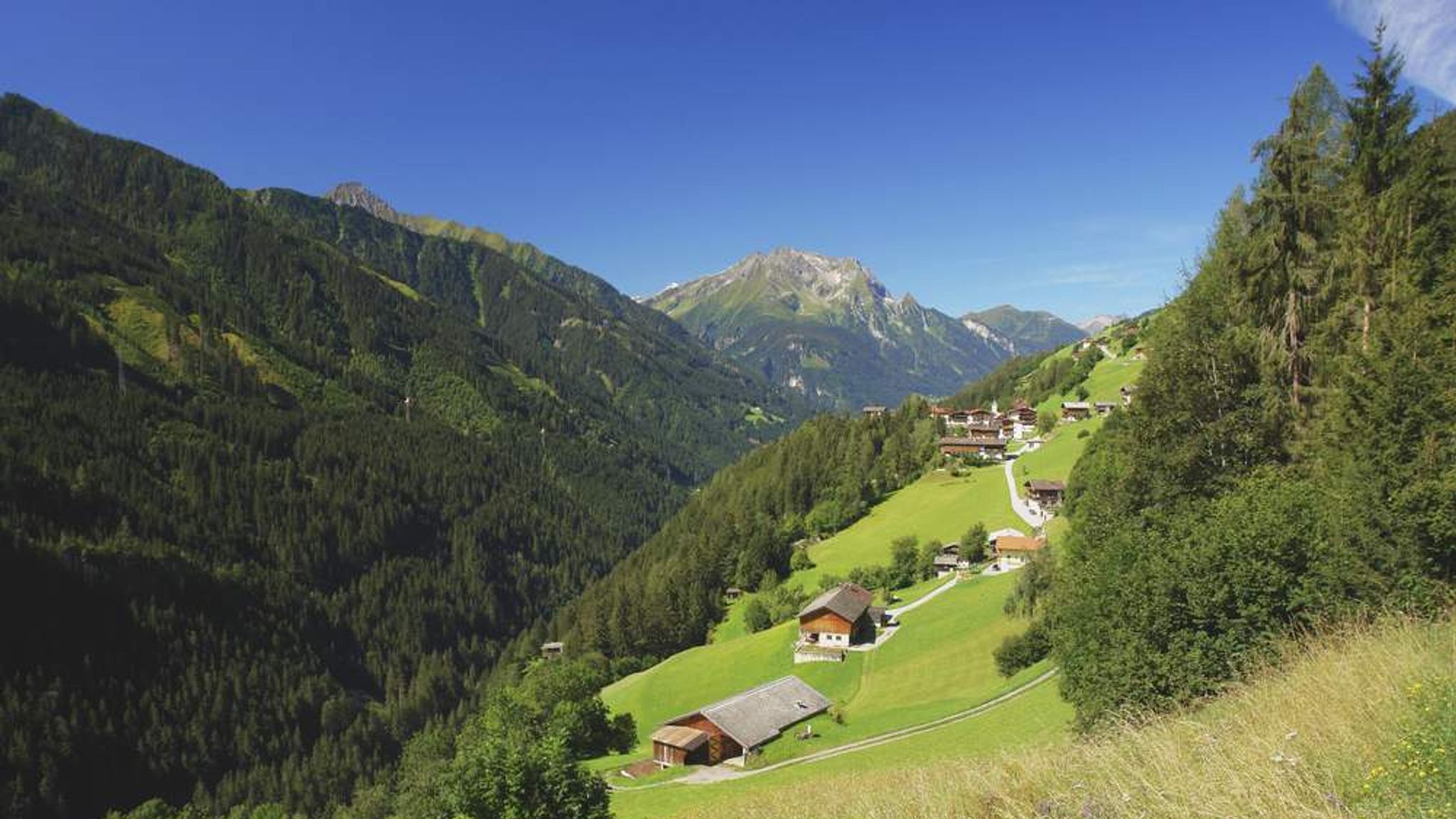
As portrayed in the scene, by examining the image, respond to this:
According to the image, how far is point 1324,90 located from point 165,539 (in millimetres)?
176402

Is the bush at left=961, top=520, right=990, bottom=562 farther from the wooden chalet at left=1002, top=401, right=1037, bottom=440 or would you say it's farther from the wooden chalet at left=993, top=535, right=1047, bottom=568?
the wooden chalet at left=1002, top=401, right=1037, bottom=440

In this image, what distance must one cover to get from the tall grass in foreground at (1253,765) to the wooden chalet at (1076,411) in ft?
382

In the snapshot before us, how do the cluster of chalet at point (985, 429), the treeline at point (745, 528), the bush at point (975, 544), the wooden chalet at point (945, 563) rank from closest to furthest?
1. the bush at point (975, 544)
2. the wooden chalet at point (945, 563)
3. the treeline at point (745, 528)
4. the cluster of chalet at point (985, 429)

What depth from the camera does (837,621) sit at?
61.0m

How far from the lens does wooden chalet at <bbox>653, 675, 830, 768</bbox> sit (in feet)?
150

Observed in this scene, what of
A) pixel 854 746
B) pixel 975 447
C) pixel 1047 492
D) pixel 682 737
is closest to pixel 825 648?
pixel 682 737

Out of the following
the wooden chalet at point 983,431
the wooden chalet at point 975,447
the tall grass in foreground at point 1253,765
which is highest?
the wooden chalet at point 983,431

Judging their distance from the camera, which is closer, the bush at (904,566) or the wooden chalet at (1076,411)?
the bush at (904,566)

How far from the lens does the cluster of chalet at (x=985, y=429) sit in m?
121

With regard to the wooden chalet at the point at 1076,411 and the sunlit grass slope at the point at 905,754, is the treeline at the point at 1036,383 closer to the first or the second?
the wooden chalet at the point at 1076,411

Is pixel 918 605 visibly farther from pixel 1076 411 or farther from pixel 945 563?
pixel 1076 411

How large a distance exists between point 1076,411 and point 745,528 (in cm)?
→ 6242

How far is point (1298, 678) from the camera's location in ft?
42.3

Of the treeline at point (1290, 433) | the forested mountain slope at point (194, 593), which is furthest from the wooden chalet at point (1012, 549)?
the forested mountain slope at point (194, 593)
